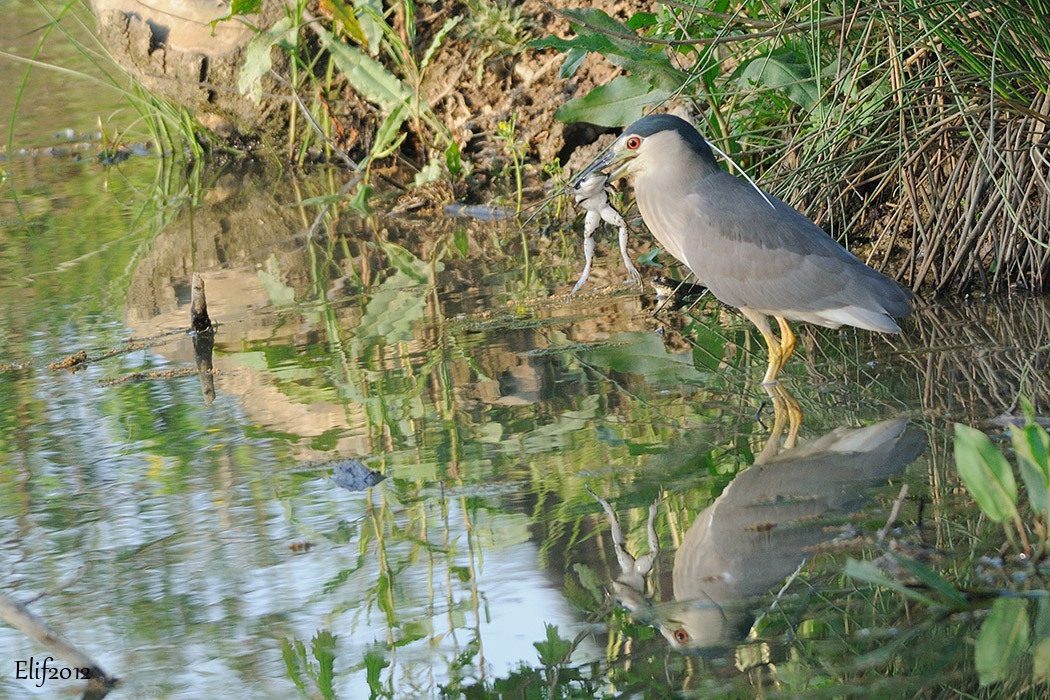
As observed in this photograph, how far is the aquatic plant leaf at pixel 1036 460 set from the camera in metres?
2.53

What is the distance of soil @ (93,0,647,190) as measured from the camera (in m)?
7.90

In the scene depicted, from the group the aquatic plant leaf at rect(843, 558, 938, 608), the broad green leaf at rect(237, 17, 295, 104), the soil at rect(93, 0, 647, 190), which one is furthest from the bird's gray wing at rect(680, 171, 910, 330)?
the broad green leaf at rect(237, 17, 295, 104)

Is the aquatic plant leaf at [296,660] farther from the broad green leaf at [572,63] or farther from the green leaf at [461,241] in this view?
the green leaf at [461,241]

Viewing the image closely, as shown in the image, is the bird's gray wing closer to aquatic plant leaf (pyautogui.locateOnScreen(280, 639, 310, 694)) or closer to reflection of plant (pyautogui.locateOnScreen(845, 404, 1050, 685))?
reflection of plant (pyautogui.locateOnScreen(845, 404, 1050, 685))

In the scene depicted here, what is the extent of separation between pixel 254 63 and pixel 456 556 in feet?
19.7

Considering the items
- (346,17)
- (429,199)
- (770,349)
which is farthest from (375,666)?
(346,17)

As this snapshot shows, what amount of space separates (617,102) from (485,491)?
298cm

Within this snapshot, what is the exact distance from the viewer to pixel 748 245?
4.40 m

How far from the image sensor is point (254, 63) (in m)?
8.37

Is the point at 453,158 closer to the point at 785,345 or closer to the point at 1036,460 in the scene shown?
the point at 785,345

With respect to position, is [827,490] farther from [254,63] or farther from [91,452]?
[254,63]

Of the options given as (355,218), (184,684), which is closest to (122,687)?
(184,684)

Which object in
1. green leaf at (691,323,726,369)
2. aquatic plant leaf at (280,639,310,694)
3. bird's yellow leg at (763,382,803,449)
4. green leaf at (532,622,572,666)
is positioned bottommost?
green leaf at (691,323,726,369)

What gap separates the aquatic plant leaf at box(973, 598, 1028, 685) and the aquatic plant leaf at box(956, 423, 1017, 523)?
186 millimetres
